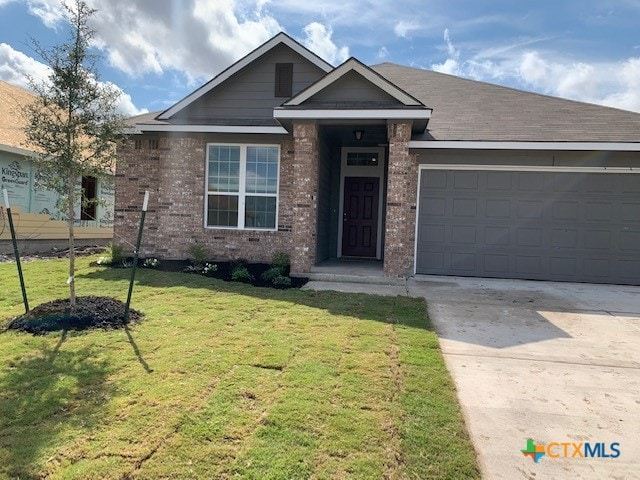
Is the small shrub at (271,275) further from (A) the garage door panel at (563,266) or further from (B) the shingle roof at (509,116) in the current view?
(A) the garage door panel at (563,266)

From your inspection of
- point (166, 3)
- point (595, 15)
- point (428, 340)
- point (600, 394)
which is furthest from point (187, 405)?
point (595, 15)

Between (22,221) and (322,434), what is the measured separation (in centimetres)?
1379

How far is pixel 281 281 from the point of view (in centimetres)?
810

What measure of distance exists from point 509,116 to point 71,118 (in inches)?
373

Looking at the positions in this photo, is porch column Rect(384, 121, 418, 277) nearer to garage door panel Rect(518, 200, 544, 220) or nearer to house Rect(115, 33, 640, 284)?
house Rect(115, 33, 640, 284)

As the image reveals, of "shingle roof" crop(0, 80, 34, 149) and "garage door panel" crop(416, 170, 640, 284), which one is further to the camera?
"shingle roof" crop(0, 80, 34, 149)

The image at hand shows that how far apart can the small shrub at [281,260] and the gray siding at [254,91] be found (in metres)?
3.56

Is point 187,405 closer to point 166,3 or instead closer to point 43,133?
point 43,133

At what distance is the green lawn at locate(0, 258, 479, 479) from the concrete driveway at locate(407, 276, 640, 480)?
0.27 metres

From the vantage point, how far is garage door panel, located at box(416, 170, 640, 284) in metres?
9.17

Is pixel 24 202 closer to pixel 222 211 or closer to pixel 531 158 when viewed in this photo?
pixel 222 211

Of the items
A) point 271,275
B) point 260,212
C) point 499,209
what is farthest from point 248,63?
point 499,209

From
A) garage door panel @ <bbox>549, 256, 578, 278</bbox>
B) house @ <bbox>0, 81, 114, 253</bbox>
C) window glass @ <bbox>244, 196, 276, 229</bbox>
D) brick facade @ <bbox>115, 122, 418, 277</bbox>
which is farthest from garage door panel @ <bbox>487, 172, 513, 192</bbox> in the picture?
house @ <bbox>0, 81, 114, 253</bbox>

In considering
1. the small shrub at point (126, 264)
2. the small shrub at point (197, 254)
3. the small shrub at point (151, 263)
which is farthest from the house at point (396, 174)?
the small shrub at point (151, 263)
